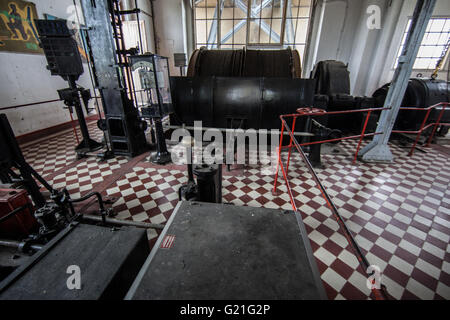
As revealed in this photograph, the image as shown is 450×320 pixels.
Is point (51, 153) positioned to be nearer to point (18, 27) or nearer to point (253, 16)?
point (18, 27)

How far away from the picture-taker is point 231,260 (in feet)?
4.25

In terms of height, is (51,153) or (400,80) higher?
(400,80)

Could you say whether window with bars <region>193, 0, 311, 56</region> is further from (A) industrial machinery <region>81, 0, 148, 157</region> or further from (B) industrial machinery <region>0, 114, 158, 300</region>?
(B) industrial machinery <region>0, 114, 158, 300</region>

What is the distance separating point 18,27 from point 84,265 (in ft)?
21.5

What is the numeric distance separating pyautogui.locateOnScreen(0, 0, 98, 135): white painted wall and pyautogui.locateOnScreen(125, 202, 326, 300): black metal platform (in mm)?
6041

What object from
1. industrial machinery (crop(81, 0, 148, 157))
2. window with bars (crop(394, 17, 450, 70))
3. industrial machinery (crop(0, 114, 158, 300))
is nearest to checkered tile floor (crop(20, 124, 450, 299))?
industrial machinery (crop(81, 0, 148, 157))

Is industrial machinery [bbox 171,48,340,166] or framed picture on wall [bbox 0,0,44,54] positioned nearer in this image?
framed picture on wall [bbox 0,0,44,54]

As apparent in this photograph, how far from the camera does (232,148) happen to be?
430 cm

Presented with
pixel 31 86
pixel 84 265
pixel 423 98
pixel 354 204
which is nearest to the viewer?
pixel 84 265

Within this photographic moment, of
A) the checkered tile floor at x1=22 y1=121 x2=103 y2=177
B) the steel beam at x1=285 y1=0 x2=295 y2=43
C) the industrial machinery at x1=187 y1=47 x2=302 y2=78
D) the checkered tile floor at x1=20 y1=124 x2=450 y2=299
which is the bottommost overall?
the checkered tile floor at x1=20 y1=124 x2=450 y2=299

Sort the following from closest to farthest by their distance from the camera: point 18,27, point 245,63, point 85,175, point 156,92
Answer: point 85,175
point 156,92
point 18,27
point 245,63

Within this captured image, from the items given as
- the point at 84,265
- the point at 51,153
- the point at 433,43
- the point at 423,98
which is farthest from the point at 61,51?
the point at 433,43

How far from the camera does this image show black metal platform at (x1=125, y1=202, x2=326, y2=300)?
3.65 ft

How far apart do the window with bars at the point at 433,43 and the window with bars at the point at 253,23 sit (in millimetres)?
3957
